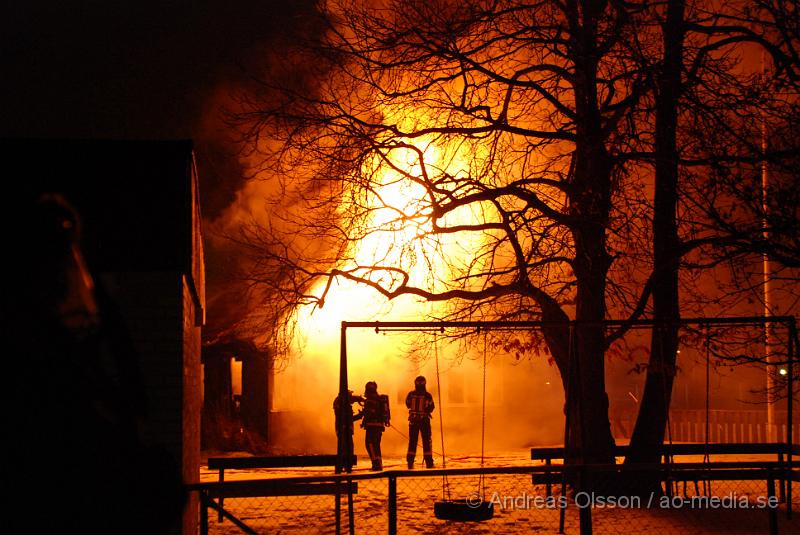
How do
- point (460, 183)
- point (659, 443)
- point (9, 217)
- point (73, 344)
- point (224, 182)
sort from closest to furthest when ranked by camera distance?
point (73, 344) → point (9, 217) → point (659, 443) → point (460, 183) → point (224, 182)

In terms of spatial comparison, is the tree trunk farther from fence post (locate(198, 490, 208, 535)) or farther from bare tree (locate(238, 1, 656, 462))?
fence post (locate(198, 490, 208, 535))

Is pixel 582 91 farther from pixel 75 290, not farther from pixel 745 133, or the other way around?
pixel 75 290

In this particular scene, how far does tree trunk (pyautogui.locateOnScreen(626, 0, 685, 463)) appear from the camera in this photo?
12.7 meters

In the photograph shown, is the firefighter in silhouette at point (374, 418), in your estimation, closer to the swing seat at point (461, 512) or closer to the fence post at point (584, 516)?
the swing seat at point (461, 512)

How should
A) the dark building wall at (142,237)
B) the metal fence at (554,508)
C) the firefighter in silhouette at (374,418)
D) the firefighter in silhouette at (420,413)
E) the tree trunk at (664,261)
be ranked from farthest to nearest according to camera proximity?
the firefighter in silhouette at (420,413)
the firefighter in silhouette at (374,418)
the tree trunk at (664,261)
the metal fence at (554,508)
the dark building wall at (142,237)

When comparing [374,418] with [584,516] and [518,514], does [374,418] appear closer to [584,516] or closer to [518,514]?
[518,514]

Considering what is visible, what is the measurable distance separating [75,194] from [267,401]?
16.2 metres

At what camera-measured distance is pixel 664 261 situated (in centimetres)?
1278

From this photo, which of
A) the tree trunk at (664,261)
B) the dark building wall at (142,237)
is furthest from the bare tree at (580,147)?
the dark building wall at (142,237)

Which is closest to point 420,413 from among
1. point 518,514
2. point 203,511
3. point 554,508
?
point 554,508

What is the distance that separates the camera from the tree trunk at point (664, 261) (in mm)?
12742

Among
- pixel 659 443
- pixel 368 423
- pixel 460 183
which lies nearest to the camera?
pixel 659 443

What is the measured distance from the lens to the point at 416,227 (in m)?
14.3

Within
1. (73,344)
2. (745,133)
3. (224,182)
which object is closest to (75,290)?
(73,344)
